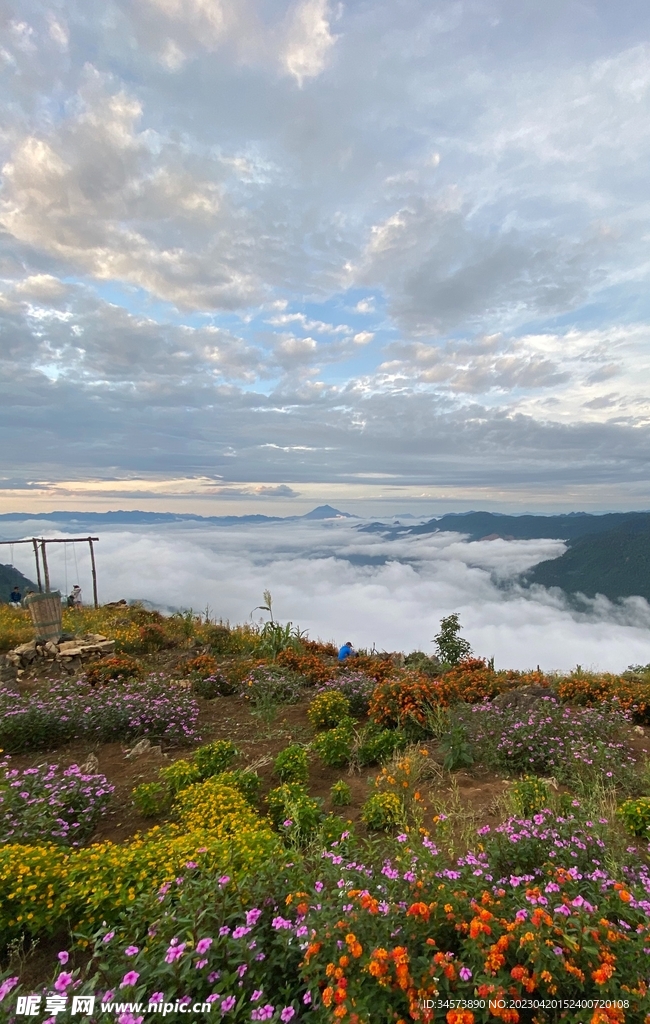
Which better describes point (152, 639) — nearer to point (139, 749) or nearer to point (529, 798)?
point (139, 749)

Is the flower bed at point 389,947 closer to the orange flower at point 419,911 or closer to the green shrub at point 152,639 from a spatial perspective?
the orange flower at point 419,911

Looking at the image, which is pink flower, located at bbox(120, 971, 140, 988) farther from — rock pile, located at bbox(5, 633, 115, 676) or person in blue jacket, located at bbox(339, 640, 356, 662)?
person in blue jacket, located at bbox(339, 640, 356, 662)

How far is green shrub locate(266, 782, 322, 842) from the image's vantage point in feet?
14.2

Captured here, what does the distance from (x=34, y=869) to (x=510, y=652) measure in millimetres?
141304

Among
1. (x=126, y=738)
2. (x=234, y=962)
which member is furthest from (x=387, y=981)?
(x=126, y=738)

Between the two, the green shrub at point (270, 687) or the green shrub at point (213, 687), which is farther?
the green shrub at point (213, 687)

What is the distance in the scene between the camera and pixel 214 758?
6.10 metres

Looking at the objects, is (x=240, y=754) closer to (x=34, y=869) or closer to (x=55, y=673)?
(x=34, y=869)

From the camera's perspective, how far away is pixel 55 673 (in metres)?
10.1

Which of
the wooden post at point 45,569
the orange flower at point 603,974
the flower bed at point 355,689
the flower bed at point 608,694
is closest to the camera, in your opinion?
the orange flower at point 603,974

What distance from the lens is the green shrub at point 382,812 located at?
4586 mm

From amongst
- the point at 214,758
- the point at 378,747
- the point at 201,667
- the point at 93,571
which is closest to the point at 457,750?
the point at 378,747

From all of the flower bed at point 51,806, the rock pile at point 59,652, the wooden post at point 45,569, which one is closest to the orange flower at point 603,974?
the flower bed at point 51,806

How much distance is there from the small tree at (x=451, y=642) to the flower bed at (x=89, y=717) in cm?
672
